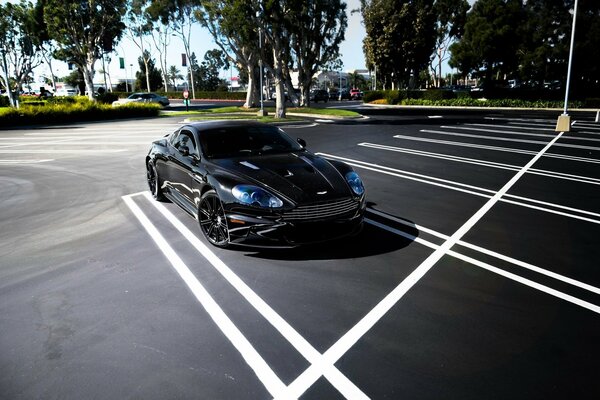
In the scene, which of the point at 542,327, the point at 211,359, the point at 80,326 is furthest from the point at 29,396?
the point at 542,327

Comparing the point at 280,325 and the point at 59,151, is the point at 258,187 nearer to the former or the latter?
the point at 280,325

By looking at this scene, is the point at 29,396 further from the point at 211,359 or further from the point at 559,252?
the point at 559,252

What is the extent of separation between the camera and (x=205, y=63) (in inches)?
3917

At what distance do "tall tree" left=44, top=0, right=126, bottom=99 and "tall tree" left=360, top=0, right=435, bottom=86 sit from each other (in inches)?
985

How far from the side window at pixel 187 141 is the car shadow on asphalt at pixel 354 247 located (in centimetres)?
178

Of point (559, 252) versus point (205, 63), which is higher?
point (205, 63)

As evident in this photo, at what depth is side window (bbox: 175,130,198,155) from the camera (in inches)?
243

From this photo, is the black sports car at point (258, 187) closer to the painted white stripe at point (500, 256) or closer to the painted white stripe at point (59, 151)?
the painted white stripe at point (500, 256)

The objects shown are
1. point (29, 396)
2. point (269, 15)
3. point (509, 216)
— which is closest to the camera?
point (29, 396)

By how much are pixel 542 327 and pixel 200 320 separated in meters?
2.85

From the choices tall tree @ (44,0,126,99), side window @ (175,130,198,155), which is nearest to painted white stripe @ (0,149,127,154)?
side window @ (175,130,198,155)

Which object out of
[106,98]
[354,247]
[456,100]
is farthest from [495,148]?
[106,98]

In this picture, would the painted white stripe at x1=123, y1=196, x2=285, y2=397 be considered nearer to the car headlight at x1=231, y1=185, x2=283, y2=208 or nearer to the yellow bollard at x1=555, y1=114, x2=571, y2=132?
the car headlight at x1=231, y1=185, x2=283, y2=208

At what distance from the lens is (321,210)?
483 centimetres
